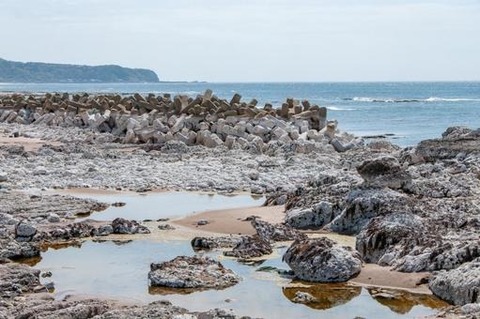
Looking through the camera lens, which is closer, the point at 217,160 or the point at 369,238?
the point at 369,238

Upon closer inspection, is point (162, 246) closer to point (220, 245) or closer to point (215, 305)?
point (220, 245)

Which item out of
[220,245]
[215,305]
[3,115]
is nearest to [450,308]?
[215,305]

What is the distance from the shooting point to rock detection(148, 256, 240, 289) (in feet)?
33.7

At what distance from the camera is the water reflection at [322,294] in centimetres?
973

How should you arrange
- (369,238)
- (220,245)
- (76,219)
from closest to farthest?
(369,238) → (220,245) → (76,219)

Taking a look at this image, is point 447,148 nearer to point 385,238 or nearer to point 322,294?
point 385,238

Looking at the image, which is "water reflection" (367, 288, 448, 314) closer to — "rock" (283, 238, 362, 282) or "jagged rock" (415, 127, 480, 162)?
"rock" (283, 238, 362, 282)

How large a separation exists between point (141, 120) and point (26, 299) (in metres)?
20.8

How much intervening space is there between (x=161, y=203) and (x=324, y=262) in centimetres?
657

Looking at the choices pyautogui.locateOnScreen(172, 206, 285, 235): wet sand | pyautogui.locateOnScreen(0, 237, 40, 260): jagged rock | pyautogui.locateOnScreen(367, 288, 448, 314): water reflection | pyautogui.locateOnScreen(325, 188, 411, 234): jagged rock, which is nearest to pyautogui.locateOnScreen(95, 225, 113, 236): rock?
pyautogui.locateOnScreen(172, 206, 285, 235): wet sand

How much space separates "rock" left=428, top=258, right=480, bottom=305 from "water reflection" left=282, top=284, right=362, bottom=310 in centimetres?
94

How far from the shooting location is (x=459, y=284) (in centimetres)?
941

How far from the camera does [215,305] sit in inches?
372

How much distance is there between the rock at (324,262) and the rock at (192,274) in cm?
83
